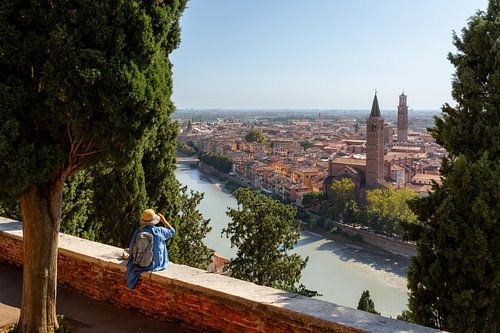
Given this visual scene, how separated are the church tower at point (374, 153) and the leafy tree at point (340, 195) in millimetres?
3090

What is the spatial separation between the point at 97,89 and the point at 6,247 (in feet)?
6.62

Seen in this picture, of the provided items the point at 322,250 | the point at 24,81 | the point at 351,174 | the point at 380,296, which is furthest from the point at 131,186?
the point at 351,174

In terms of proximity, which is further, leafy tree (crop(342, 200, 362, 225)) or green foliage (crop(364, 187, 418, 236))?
leafy tree (crop(342, 200, 362, 225))

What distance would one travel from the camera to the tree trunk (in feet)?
7.95

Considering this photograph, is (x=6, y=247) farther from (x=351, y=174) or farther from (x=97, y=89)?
(x=351, y=174)

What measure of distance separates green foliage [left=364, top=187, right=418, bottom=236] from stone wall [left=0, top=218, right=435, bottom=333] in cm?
2850

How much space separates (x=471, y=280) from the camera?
4.06m

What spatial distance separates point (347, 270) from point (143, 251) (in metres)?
24.5

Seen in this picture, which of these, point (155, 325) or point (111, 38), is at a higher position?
point (111, 38)

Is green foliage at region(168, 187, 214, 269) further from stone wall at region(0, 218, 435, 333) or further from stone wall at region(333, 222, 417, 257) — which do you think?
stone wall at region(333, 222, 417, 257)

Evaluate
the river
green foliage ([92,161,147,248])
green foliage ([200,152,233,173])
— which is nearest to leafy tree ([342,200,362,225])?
the river

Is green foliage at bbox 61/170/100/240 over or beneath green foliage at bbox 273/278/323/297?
over

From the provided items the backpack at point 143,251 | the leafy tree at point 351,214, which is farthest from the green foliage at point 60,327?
the leafy tree at point 351,214

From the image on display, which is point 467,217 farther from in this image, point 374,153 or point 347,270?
point 374,153
